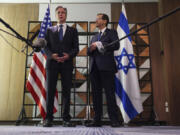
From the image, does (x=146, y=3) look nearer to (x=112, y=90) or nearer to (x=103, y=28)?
(x=103, y=28)

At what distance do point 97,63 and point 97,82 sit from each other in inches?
8.6

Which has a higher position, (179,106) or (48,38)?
(48,38)

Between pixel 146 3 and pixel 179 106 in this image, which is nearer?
pixel 179 106

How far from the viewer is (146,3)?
12.5 feet

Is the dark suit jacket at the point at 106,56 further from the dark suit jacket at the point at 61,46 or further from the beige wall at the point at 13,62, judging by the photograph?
the beige wall at the point at 13,62

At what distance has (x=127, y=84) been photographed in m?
2.56

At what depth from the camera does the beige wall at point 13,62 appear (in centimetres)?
351

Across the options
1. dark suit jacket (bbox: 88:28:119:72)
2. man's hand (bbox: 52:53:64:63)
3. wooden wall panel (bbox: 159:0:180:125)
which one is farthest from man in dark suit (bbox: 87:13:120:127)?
wooden wall panel (bbox: 159:0:180:125)

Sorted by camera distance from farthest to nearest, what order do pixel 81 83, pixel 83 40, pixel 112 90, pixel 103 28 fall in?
pixel 83 40, pixel 81 83, pixel 103 28, pixel 112 90

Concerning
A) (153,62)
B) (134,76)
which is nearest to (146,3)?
(153,62)

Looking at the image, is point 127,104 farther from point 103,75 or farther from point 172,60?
point 172,60

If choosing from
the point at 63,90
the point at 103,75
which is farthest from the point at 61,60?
the point at 103,75

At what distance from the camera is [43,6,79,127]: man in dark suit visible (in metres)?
2.02

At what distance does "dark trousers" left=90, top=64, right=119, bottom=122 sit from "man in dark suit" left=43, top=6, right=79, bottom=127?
281 millimetres
